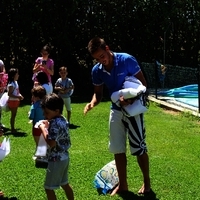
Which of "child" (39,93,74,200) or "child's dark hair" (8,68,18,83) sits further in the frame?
"child's dark hair" (8,68,18,83)

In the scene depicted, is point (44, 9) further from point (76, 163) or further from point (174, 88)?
point (76, 163)

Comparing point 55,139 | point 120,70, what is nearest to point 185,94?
point 120,70

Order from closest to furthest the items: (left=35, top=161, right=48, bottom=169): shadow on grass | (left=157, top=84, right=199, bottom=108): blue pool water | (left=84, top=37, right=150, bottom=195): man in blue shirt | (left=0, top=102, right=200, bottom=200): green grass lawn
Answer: (left=84, top=37, right=150, bottom=195): man in blue shirt → (left=0, top=102, right=200, bottom=200): green grass lawn → (left=35, top=161, right=48, bottom=169): shadow on grass → (left=157, top=84, right=199, bottom=108): blue pool water

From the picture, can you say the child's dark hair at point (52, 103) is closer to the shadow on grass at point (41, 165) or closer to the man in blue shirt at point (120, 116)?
the man in blue shirt at point (120, 116)

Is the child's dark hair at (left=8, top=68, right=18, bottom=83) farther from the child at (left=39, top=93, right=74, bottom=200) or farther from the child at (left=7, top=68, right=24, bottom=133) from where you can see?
the child at (left=39, top=93, right=74, bottom=200)

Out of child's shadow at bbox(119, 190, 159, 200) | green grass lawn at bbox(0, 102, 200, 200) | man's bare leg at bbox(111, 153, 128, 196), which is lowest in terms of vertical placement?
child's shadow at bbox(119, 190, 159, 200)

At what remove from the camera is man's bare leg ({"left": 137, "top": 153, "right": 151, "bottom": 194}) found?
5.01m

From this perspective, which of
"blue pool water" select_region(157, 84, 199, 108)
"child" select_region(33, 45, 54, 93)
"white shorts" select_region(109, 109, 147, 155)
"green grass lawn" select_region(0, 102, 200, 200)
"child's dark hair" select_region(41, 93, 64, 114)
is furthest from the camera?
"blue pool water" select_region(157, 84, 199, 108)

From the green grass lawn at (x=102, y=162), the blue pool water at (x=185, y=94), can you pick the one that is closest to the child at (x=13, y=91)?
the green grass lawn at (x=102, y=162)

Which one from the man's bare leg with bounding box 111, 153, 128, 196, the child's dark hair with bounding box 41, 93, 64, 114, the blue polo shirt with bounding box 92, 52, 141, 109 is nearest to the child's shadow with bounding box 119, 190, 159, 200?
the man's bare leg with bounding box 111, 153, 128, 196

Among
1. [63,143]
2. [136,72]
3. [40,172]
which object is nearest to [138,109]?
[136,72]

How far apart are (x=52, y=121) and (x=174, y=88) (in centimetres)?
1126

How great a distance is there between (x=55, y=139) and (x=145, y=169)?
1303mm

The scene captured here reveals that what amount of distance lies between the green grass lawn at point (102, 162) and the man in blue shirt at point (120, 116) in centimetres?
35
